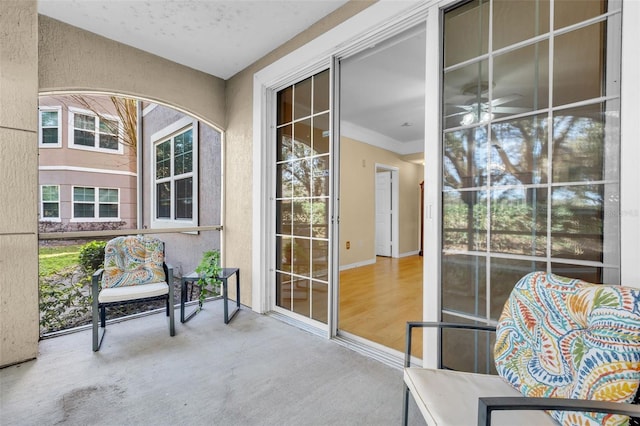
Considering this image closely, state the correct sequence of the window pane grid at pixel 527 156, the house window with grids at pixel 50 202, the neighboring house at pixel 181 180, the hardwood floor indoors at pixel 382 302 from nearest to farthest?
the window pane grid at pixel 527 156
the hardwood floor indoors at pixel 382 302
the house window with grids at pixel 50 202
the neighboring house at pixel 181 180

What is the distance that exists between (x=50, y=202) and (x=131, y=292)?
2884 mm

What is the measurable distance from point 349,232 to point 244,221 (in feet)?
8.75

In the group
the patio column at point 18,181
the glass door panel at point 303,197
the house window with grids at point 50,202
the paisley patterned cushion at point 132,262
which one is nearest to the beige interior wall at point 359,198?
the glass door panel at point 303,197

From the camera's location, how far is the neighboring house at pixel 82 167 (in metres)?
4.04

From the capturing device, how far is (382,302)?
3.54 metres

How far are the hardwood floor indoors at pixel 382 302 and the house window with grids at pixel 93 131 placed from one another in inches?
187

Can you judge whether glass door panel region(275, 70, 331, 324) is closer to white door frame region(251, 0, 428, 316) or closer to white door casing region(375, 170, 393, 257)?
white door frame region(251, 0, 428, 316)

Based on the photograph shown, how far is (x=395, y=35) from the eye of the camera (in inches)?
84.0

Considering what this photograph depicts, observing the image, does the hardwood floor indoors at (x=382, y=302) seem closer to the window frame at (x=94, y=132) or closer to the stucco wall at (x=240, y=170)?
the stucco wall at (x=240, y=170)

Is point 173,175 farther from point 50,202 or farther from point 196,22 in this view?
point 196,22

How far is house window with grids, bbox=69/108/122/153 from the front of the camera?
4.45 metres

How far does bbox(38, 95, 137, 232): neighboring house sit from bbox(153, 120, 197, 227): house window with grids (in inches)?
23.0

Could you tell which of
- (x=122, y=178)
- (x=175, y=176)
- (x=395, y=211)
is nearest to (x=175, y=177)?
(x=175, y=176)

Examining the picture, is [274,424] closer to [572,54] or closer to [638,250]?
[638,250]
